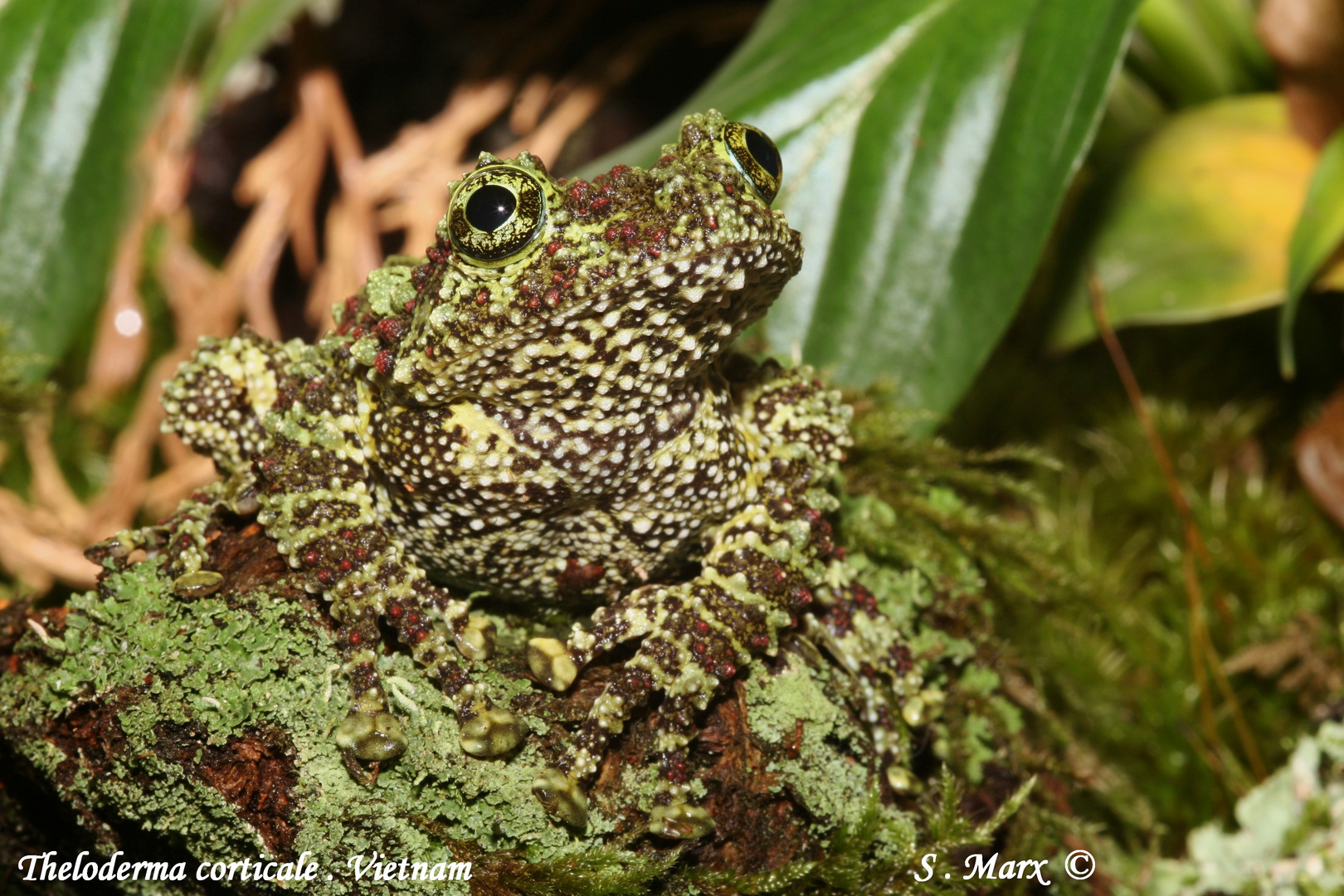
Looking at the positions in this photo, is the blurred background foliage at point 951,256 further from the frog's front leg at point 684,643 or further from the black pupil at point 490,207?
the black pupil at point 490,207

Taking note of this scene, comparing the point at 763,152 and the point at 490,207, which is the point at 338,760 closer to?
the point at 490,207

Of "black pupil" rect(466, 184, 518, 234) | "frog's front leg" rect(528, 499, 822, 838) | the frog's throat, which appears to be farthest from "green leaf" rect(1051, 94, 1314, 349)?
"black pupil" rect(466, 184, 518, 234)

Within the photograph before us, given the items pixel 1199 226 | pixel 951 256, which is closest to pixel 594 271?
pixel 951 256

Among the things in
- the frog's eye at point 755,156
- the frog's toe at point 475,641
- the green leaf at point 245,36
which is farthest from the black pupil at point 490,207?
the green leaf at point 245,36

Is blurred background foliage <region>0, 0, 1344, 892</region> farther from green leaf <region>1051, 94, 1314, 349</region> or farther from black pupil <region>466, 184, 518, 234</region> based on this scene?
black pupil <region>466, 184, 518, 234</region>

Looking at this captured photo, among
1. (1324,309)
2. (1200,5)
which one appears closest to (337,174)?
(1200,5)

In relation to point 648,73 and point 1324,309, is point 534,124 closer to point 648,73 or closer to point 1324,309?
point 648,73

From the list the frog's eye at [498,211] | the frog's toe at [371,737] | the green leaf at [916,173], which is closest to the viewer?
the frog's eye at [498,211]
